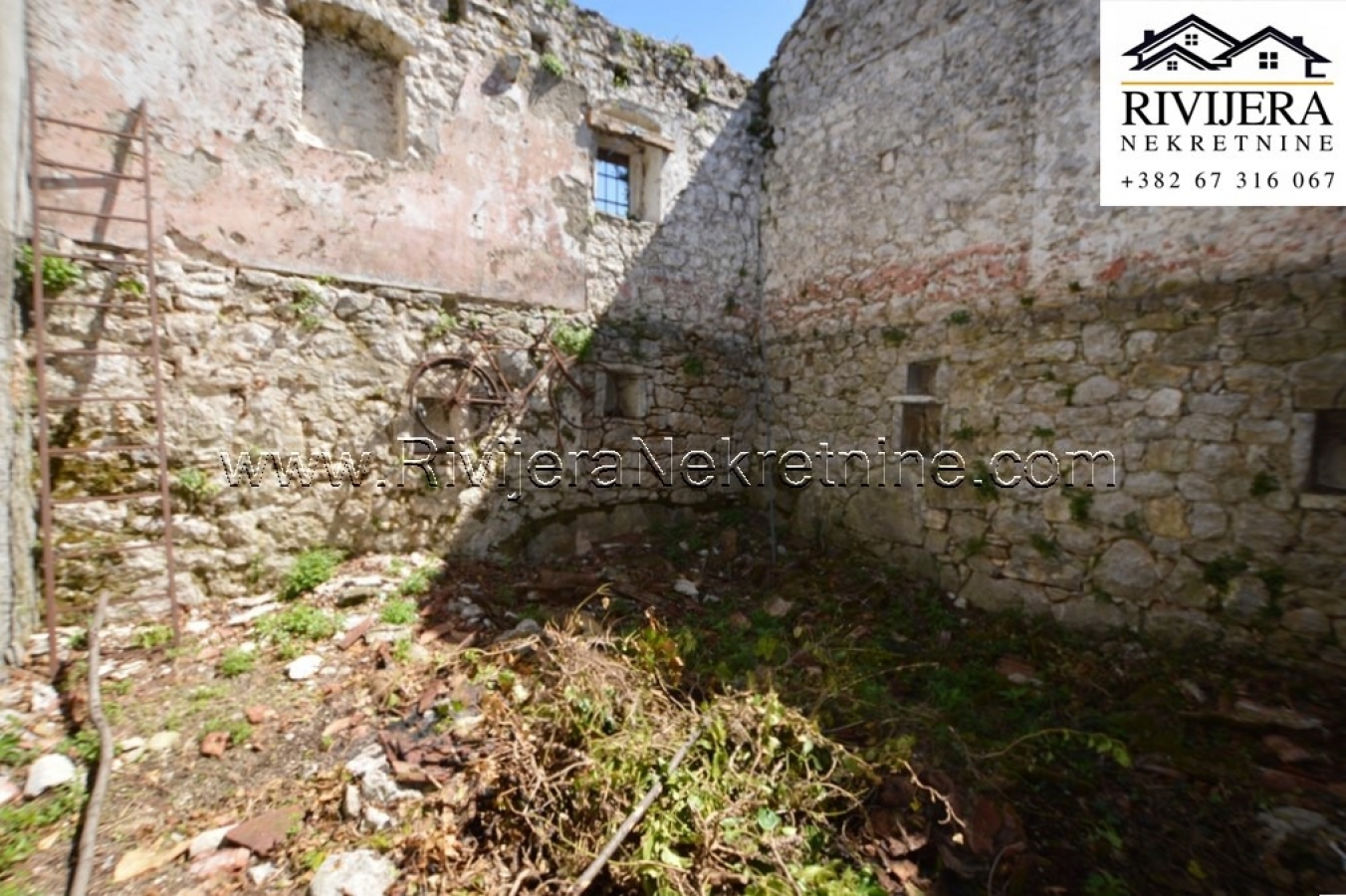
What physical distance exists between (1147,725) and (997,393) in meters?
2.44

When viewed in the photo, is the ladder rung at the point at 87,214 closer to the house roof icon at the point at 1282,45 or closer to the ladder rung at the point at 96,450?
the ladder rung at the point at 96,450

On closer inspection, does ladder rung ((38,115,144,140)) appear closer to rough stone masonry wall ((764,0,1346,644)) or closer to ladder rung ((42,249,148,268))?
ladder rung ((42,249,148,268))

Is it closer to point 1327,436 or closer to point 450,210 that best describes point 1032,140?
point 1327,436

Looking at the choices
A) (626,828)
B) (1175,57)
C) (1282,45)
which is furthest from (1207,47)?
(626,828)

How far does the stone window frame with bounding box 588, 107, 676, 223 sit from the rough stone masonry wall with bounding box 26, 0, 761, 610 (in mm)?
76

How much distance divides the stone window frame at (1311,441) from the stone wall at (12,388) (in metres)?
7.55

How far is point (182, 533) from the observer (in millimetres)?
4059

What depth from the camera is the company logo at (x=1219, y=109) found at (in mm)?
3396

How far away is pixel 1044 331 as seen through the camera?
432 cm

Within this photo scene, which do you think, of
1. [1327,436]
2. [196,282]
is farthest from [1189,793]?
[196,282]

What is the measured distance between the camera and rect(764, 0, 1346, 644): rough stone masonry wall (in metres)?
3.42

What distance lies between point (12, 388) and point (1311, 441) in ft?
25.4

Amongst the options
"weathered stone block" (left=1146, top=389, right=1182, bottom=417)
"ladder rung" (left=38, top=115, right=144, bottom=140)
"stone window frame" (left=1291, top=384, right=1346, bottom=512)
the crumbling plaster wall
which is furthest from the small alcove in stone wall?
"stone window frame" (left=1291, top=384, right=1346, bottom=512)

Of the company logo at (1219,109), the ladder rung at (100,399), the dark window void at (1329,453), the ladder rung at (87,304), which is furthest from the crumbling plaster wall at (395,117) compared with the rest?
the dark window void at (1329,453)
